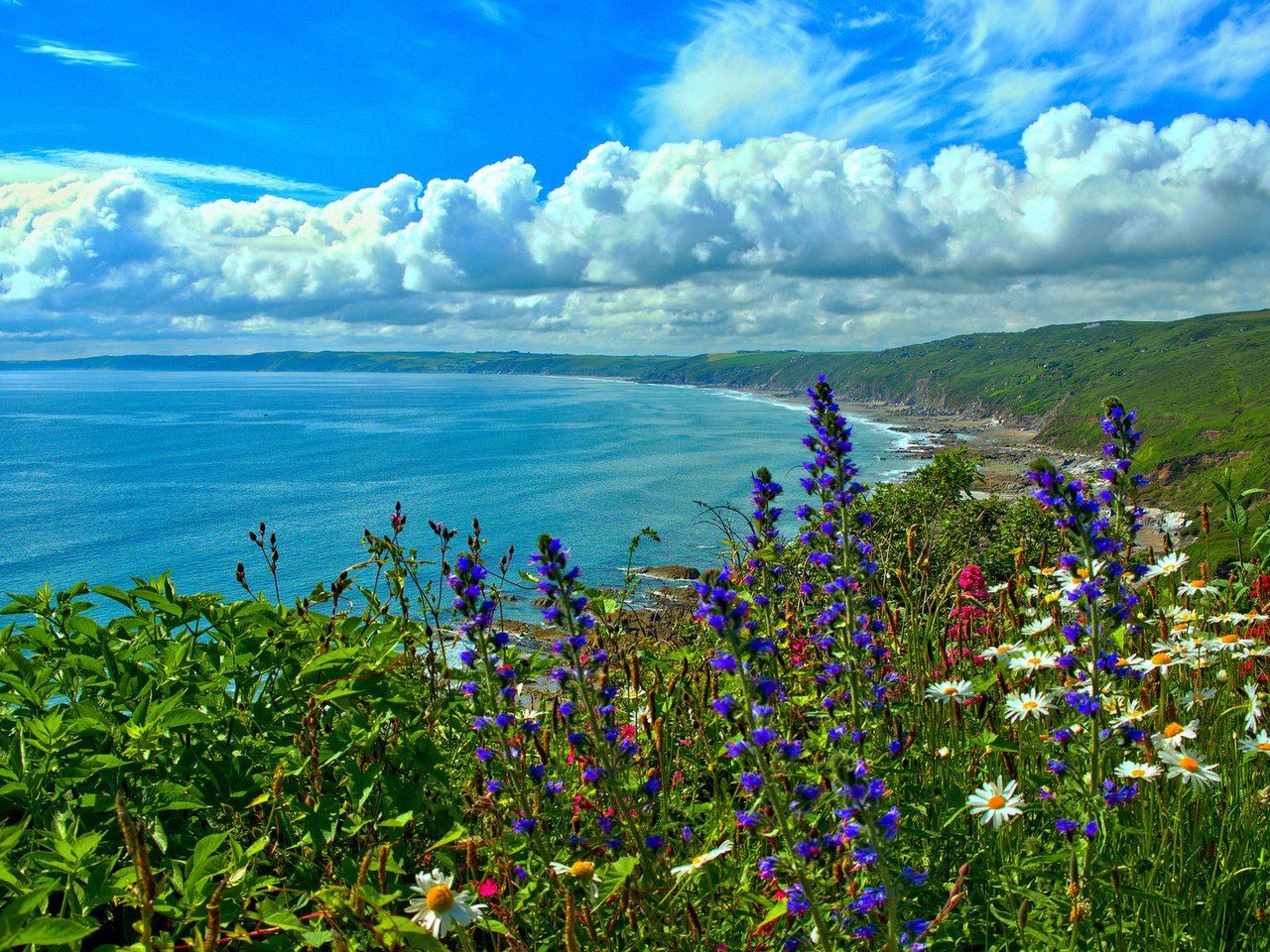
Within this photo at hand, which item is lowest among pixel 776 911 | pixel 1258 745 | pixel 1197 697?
pixel 1258 745

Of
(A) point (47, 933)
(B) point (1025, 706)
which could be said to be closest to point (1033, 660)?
(B) point (1025, 706)

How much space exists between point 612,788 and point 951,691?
245cm

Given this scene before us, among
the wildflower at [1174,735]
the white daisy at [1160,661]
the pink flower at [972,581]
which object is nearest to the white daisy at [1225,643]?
the white daisy at [1160,661]

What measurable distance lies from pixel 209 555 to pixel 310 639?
69882mm

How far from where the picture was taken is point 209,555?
63.8 meters

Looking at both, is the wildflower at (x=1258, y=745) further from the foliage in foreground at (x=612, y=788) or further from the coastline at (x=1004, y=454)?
the coastline at (x=1004, y=454)

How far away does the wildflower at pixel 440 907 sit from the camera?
7.84 ft

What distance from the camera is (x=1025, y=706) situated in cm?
390

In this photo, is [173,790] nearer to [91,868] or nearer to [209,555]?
[91,868]

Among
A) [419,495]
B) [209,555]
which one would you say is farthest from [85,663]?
[419,495]

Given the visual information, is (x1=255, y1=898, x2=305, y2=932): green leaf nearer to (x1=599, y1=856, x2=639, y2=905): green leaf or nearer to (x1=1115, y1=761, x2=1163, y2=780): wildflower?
(x1=599, y1=856, x2=639, y2=905): green leaf

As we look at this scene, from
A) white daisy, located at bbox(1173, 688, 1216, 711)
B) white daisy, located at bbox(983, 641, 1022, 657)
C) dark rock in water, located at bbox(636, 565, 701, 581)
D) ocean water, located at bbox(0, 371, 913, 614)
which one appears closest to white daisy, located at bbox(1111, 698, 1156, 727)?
white daisy, located at bbox(1173, 688, 1216, 711)

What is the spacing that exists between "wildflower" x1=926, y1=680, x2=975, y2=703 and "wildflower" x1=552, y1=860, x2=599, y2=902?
7.17ft

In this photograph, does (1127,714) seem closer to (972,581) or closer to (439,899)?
(439,899)
